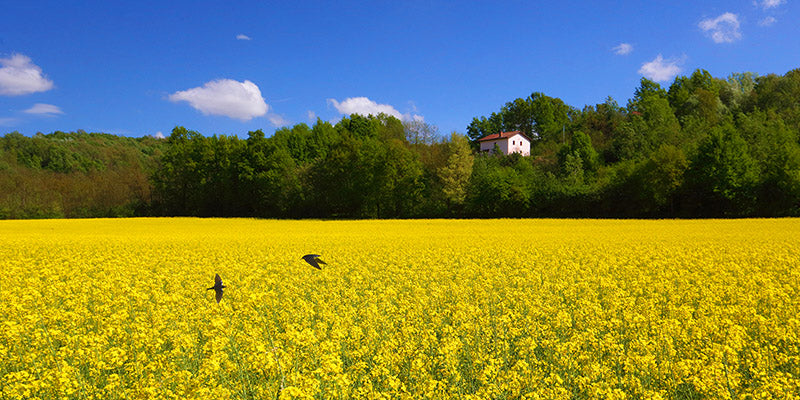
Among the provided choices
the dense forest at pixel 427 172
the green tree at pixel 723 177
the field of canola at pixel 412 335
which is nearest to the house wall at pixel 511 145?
the dense forest at pixel 427 172

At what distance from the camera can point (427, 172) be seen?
59.7m

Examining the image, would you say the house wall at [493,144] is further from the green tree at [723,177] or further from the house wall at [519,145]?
the green tree at [723,177]

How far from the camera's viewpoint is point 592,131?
86.4 meters

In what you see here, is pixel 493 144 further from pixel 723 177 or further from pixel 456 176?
pixel 723 177

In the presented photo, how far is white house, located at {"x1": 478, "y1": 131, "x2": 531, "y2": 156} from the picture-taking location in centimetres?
8812

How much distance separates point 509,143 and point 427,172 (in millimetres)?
34670

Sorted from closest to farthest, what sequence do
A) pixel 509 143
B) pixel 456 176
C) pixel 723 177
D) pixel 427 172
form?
pixel 723 177, pixel 456 176, pixel 427 172, pixel 509 143

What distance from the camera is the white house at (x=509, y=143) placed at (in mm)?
88125

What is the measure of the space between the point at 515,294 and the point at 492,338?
2.28m

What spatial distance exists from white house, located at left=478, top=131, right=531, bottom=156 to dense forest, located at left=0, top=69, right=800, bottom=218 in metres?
6.18

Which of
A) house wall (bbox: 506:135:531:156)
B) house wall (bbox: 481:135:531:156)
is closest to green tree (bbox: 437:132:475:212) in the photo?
house wall (bbox: 481:135:531:156)

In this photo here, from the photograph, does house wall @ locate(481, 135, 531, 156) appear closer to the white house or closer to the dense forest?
the white house

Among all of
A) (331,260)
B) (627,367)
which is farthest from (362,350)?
(331,260)

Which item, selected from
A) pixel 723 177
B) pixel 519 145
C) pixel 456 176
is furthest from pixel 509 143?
pixel 723 177
